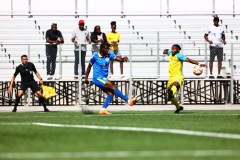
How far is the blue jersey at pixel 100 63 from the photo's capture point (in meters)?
22.6

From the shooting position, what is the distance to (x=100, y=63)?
2256 centimetres

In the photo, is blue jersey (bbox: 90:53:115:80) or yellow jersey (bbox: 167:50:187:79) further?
yellow jersey (bbox: 167:50:187:79)

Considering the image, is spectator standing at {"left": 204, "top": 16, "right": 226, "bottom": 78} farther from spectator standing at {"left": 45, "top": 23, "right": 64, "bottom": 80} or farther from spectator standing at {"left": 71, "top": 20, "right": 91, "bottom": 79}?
spectator standing at {"left": 45, "top": 23, "right": 64, "bottom": 80}

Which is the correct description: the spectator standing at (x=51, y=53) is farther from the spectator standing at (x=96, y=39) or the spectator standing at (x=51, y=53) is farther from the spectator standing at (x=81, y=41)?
the spectator standing at (x=96, y=39)

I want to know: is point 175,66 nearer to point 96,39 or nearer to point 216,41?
point 216,41

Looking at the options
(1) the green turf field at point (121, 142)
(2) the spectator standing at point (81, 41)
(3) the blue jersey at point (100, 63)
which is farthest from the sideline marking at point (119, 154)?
(2) the spectator standing at point (81, 41)

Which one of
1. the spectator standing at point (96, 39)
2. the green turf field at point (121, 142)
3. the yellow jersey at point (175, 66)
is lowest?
the green turf field at point (121, 142)

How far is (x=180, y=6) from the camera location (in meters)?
39.2

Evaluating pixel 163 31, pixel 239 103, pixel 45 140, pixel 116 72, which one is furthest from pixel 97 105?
pixel 45 140

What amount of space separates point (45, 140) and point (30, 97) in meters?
16.5

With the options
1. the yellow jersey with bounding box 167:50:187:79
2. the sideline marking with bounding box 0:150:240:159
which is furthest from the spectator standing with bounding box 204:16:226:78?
the sideline marking with bounding box 0:150:240:159

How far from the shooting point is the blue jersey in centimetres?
2258

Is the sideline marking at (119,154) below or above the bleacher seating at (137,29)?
below

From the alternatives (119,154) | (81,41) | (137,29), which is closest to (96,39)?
(81,41)
